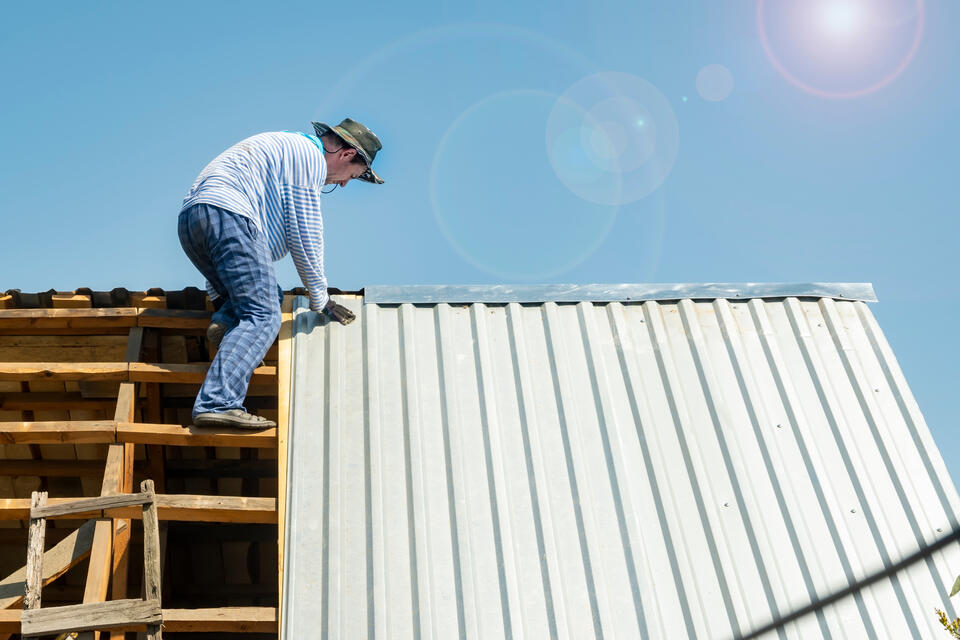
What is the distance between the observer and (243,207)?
449 cm

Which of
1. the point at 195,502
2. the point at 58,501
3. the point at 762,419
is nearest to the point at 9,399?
the point at 58,501

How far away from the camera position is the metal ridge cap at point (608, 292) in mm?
5277

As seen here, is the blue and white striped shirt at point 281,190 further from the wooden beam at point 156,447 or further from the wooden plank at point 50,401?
the wooden plank at point 50,401

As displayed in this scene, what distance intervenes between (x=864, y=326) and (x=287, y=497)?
430 centimetres

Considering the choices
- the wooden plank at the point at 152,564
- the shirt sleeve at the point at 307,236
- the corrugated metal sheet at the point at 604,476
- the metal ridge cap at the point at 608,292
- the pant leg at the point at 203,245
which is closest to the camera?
the wooden plank at the point at 152,564

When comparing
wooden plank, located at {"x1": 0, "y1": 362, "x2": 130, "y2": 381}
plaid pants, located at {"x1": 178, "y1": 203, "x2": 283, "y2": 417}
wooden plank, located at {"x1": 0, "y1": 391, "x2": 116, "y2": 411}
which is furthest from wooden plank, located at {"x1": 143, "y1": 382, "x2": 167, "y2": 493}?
plaid pants, located at {"x1": 178, "y1": 203, "x2": 283, "y2": 417}

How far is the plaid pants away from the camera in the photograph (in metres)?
4.27

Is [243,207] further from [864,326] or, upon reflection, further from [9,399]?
[864,326]

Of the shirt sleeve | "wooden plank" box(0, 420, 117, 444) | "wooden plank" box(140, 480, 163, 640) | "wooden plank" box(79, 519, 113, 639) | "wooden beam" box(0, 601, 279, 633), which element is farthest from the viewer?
the shirt sleeve

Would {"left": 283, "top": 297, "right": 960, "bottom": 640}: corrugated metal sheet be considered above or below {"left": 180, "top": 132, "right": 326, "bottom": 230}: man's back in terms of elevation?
below

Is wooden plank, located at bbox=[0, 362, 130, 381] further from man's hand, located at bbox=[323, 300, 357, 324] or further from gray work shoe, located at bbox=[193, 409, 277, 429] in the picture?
man's hand, located at bbox=[323, 300, 357, 324]

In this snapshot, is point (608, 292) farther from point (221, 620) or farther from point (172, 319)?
point (221, 620)

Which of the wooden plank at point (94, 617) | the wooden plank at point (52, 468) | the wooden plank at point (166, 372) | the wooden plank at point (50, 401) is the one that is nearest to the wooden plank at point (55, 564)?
the wooden plank at point (94, 617)

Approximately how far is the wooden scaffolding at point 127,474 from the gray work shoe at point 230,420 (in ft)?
0.20
